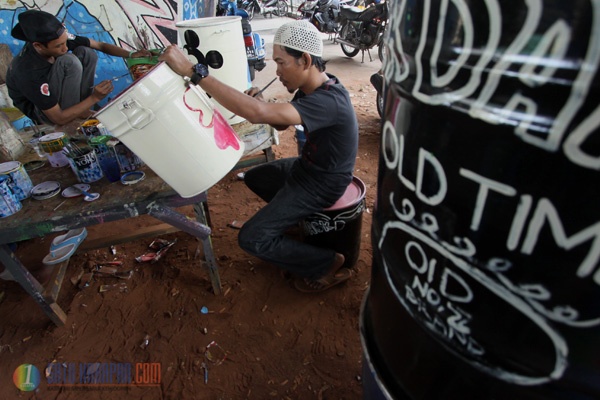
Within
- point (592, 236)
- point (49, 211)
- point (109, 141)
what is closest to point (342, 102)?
point (109, 141)

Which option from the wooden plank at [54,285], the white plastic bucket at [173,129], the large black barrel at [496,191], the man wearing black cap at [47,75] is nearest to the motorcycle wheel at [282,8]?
the man wearing black cap at [47,75]

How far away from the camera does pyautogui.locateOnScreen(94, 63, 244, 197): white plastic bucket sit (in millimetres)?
1327

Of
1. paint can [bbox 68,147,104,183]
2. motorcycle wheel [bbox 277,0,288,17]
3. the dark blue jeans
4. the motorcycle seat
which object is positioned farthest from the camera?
motorcycle wheel [bbox 277,0,288,17]

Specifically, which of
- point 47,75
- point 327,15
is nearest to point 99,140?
point 47,75

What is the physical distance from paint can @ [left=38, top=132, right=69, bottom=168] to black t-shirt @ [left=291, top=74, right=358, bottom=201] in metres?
1.43

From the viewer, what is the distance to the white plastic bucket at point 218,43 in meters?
2.28

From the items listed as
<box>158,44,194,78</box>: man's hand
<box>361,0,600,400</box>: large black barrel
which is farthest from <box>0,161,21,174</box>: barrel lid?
<box>361,0,600,400</box>: large black barrel

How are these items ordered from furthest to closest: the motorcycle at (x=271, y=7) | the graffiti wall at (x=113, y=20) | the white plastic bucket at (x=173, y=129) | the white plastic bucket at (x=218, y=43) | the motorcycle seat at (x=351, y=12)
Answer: the motorcycle at (x=271, y=7) → the motorcycle seat at (x=351, y=12) → the graffiti wall at (x=113, y=20) → the white plastic bucket at (x=218, y=43) → the white plastic bucket at (x=173, y=129)

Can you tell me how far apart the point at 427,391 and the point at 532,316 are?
0.41m

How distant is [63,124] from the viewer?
2.76 metres

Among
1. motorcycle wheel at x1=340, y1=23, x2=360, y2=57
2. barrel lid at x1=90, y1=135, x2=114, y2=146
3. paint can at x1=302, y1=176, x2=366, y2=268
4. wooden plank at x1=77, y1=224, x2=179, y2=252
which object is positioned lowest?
wooden plank at x1=77, y1=224, x2=179, y2=252

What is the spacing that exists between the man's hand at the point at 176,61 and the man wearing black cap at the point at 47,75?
3.49ft

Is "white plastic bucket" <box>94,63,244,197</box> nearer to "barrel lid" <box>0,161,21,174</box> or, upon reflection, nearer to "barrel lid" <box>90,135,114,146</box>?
"barrel lid" <box>90,135,114,146</box>

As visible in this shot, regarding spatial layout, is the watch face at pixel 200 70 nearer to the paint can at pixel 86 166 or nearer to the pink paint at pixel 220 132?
the pink paint at pixel 220 132
